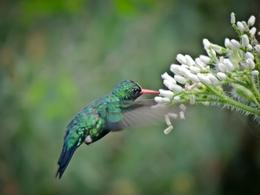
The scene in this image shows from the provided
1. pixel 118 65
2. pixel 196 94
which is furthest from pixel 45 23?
pixel 196 94

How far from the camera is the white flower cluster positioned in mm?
2264

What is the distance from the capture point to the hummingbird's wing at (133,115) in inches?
97.3

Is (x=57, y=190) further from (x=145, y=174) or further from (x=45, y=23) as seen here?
(x=45, y=23)

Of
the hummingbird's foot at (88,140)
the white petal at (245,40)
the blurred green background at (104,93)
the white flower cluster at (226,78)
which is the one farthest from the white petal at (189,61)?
the blurred green background at (104,93)

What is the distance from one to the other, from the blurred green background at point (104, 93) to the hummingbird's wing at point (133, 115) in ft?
6.00

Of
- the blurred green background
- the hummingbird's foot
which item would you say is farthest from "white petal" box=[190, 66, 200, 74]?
the blurred green background

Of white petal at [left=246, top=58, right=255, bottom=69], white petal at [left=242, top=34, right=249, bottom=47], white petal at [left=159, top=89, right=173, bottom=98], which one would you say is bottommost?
white petal at [left=159, top=89, right=173, bottom=98]

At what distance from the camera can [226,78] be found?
7.48 feet

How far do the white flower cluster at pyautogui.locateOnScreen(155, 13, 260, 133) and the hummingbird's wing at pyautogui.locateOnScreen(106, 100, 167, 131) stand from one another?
0.10 metres

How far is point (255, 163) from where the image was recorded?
17.4 ft

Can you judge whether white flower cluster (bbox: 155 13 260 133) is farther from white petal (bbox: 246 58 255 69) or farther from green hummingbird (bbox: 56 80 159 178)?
green hummingbird (bbox: 56 80 159 178)

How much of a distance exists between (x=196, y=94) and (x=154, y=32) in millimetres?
2672

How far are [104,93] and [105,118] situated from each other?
6.56ft

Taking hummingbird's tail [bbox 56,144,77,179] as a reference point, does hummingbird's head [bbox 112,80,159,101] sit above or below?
above
